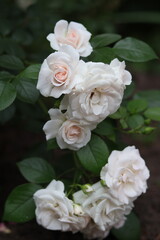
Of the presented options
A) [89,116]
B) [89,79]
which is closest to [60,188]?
[89,116]

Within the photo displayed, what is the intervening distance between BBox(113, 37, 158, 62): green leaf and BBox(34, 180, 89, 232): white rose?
0.48m

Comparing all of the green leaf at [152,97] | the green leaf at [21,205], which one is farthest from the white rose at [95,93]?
the green leaf at [152,97]

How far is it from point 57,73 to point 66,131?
18 cm

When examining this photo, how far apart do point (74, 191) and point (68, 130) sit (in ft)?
0.89

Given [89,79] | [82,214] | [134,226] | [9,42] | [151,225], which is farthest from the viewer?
[151,225]

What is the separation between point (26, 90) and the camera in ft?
4.35

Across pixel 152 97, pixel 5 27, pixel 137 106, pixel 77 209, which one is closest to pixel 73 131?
pixel 77 209

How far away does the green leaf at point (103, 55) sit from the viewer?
136 centimetres

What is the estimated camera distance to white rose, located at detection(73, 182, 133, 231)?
129 centimetres

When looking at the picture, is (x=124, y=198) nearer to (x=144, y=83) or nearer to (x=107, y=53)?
(x=107, y=53)

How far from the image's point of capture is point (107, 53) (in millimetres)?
1373

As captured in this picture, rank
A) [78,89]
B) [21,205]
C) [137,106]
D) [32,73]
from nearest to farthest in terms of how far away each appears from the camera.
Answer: [78,89]
[32,73]
[21,205]
[137,106]

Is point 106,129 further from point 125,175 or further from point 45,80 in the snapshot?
point 45,80

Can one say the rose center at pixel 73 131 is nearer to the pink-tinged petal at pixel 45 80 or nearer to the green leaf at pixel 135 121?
the pink-tinged petal at pixel 45 80
